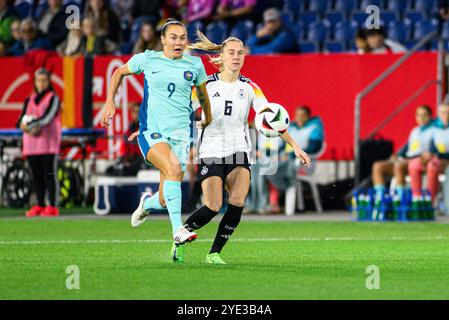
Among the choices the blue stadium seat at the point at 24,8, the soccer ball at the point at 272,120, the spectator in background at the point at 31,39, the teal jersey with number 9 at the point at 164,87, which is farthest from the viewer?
the blue stadium seat at the point at 24,8

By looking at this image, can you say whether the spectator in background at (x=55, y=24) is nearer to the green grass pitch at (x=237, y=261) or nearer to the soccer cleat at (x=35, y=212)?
the soccer cleat at (x=35, y=212)

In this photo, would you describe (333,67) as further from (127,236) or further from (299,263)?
(299,263)

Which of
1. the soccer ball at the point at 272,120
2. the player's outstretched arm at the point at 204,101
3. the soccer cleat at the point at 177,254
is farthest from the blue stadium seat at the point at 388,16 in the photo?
the soccer cleat at the point at 177,254

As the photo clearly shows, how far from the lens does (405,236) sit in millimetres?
16609

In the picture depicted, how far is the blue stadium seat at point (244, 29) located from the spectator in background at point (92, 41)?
92.7 inches

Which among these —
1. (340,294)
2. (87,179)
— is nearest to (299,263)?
(340,294)

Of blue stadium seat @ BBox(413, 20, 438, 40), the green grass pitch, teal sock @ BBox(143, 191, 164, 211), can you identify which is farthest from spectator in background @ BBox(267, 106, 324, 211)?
teal sock @ BBox(143, 191, 164, 211)

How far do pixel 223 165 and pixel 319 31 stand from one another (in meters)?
12.5

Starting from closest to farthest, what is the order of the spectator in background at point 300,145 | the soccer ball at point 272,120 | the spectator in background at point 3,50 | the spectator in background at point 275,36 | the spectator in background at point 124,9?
1. the soccer ball at point 272,120
2. the spectator in background at point 300,145
3. the spectator in background at point 275,36
4. the spectator in background at point 3,50
5. the spectator in background at point 124,9

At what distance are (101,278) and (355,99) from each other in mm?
12068

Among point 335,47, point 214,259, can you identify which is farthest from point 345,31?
point 214,259

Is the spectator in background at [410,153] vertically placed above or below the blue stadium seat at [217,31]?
below

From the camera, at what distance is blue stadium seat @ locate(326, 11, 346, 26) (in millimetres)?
24672

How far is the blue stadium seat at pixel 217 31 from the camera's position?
24703mm
